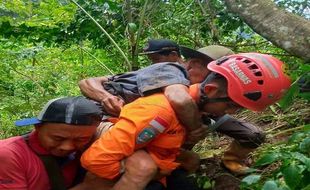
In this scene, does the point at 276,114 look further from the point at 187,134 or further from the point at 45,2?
the point at 45,2

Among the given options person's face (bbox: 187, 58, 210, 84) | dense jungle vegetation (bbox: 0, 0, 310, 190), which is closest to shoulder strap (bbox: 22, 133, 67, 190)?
dense jungle vegetation (bbox: 0, 0, 310, 190)

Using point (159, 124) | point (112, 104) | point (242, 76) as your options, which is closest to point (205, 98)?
point (242, 76)

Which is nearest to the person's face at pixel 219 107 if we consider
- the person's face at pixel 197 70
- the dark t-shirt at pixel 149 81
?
the dark t-shirt at pixel 149 81

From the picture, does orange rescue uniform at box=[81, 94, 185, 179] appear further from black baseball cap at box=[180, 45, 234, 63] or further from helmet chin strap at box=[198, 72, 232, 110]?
black baseball cap at box=[180, 45, 234, 63]

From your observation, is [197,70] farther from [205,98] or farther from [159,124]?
[159,124]

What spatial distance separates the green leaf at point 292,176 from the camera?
224cm

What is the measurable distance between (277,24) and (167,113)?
104 cm

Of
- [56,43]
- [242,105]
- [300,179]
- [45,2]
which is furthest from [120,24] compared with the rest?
[300,179]

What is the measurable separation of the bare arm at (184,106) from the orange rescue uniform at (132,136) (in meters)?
0.04

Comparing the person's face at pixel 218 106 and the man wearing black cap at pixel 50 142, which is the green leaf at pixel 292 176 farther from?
the man wearing black cap at pixel 50 142

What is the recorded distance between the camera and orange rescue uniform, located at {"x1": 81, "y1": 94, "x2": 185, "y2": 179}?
9.36 ft

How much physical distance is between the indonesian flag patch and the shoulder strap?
1.71 feet

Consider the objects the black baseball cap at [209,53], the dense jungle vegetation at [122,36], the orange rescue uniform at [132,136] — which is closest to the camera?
the orange rescue uniform at [132,136]

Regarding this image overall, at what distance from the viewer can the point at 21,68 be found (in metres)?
8.47
